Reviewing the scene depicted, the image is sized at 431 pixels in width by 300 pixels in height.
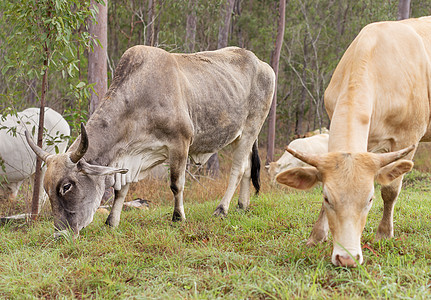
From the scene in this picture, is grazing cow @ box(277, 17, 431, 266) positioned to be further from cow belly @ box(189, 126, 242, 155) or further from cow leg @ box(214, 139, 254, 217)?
cow leg @ box(214, 139, 254, 217)

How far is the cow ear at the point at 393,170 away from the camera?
3.27 metres

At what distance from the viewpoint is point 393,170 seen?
11.0 feet

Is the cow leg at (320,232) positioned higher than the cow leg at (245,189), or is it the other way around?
the cow leg at (320,232)

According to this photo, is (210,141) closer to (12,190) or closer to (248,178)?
(248,178)

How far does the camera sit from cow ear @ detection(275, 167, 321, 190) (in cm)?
342

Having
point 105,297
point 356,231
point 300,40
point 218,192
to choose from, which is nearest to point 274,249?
point 356,231

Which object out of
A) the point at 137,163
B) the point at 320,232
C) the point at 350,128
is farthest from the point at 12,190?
the point at 350,128

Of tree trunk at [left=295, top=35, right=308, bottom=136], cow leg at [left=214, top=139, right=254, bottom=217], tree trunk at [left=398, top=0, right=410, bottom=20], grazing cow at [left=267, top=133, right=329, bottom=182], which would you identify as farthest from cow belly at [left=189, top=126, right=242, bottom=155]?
tree trunk at [left=295, top=35, right=308, bottom=136]

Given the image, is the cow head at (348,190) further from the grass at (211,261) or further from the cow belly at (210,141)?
the cow belly at (210,141)

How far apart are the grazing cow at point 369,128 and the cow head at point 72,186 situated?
1.95 metres

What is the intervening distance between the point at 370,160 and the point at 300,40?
47.9 feet

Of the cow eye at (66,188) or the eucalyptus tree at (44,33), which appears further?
the eucalyptus tree at (44,33)

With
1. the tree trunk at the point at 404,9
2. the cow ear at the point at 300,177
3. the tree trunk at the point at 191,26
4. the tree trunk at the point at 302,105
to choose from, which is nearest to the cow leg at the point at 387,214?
the cow ear at the point at 300,177

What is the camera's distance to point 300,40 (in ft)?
55.5
